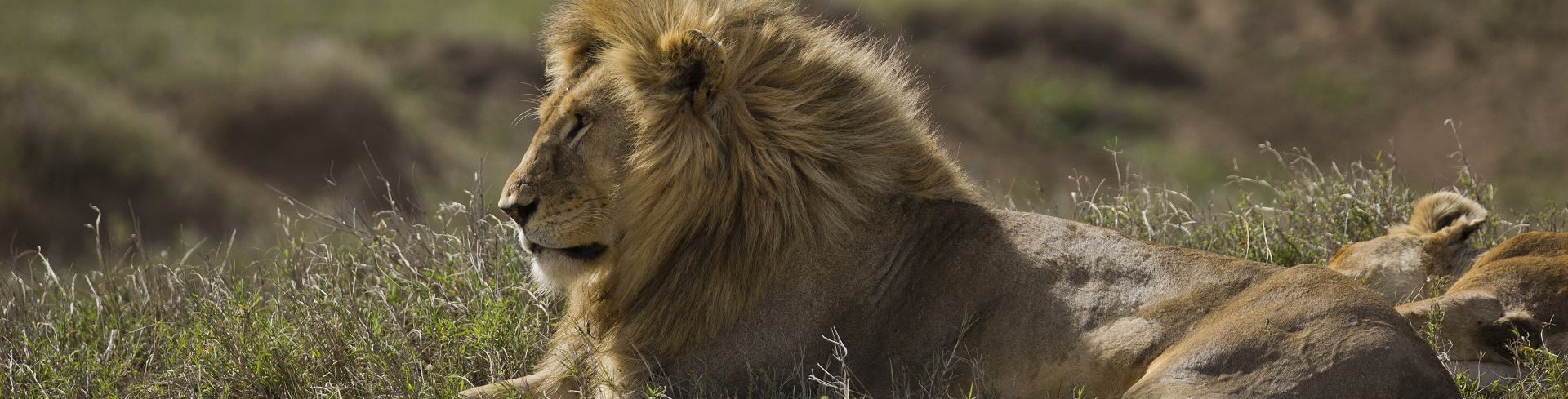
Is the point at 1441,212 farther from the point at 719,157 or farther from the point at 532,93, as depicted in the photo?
the point at 532,93

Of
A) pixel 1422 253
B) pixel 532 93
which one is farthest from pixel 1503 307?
pixel 532 93

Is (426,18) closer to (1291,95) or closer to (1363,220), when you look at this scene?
(1291,95)

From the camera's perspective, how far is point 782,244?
3.79 m

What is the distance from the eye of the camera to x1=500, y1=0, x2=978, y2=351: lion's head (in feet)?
12.3

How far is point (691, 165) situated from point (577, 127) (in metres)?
0.33

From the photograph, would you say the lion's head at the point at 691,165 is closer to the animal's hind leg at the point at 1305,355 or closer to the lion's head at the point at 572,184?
the lion's head at the point at 572,184

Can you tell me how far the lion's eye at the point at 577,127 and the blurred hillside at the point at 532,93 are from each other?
1062cm

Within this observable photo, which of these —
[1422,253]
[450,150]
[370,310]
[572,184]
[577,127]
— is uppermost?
[577,127]

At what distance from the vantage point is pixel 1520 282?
386cm

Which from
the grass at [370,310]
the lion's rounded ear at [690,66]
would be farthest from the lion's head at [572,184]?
the grass at [370,310]

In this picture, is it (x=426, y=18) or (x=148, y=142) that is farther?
(x=426, y=18)

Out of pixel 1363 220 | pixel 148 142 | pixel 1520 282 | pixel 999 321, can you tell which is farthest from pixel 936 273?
pixel 148 142

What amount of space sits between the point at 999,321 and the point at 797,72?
847 millimetres

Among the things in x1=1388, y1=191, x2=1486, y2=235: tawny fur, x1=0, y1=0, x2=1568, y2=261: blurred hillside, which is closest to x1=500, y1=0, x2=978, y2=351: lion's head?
x1=1388, y1=191, x2=1486, y2=235: tawny fur
